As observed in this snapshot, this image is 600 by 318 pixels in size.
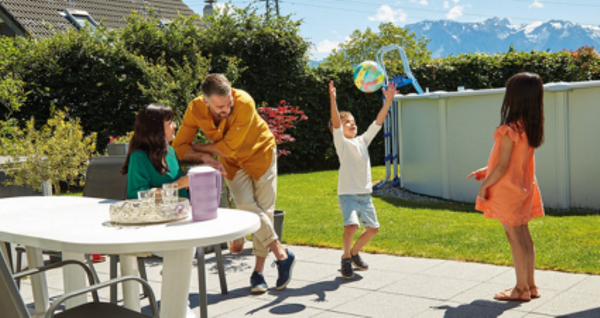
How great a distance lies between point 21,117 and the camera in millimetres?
13297

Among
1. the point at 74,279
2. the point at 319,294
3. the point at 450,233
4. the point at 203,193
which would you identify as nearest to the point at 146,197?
the point at 203,193

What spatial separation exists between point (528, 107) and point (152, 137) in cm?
266

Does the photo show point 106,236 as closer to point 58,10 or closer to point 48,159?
point 48,159

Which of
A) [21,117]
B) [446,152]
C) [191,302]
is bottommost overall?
[191,302]

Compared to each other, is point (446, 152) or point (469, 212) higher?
point (446, 152)

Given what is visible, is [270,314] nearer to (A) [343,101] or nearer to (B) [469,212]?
(B) [469,212]

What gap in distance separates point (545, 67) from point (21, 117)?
503 inches

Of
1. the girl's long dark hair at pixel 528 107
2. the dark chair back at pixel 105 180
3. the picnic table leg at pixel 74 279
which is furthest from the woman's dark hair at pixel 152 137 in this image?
the girl's long dark hair at pixel 528 107

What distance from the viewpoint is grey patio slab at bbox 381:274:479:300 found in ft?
15.8

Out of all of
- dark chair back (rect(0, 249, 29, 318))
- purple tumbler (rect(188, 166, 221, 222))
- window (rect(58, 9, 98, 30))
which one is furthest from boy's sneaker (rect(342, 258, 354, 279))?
window (rect(58, 9, 98, 30))

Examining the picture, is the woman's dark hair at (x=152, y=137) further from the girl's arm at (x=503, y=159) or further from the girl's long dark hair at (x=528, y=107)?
the girl's long dark hair at (x=528, y=107)

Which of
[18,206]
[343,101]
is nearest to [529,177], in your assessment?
[18,206]

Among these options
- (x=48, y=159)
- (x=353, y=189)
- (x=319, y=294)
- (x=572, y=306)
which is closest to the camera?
(x=572, y=306)

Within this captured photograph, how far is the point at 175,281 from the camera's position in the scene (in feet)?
11.0
